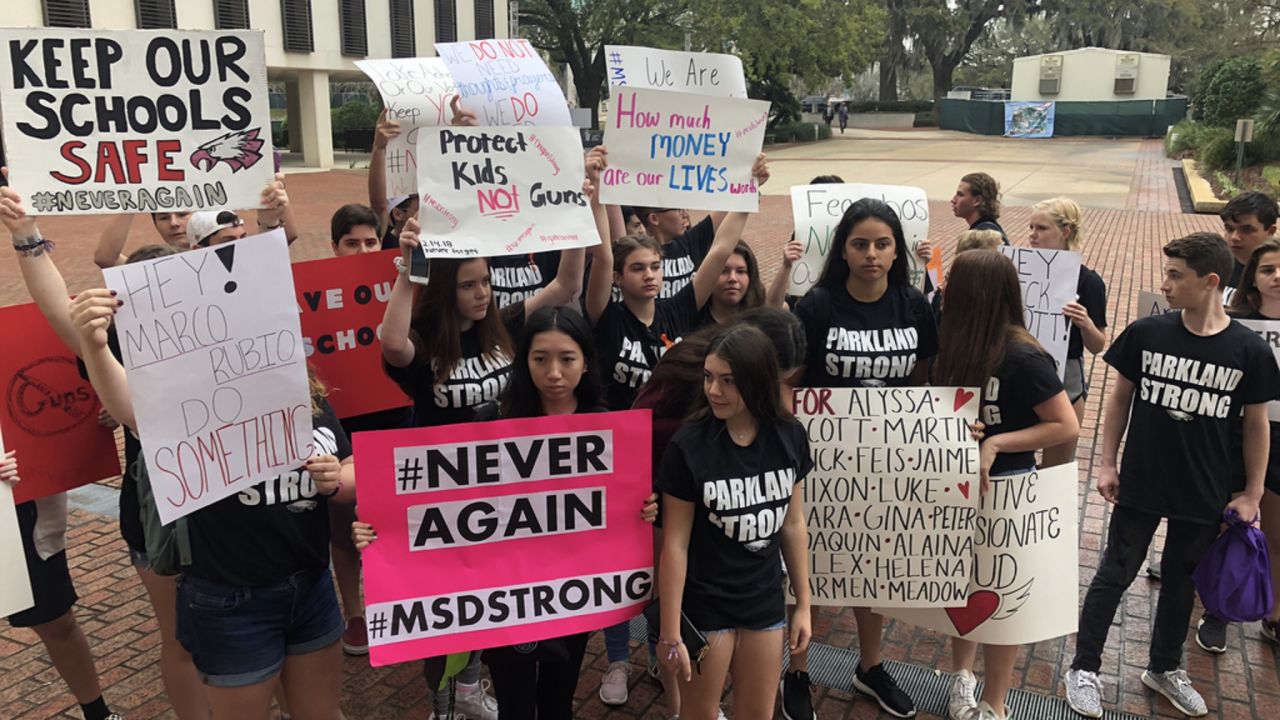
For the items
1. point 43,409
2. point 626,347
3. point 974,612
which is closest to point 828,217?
point 626,347

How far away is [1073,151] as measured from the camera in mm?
39531

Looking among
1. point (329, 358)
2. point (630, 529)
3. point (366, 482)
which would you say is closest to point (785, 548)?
point (630, 529)

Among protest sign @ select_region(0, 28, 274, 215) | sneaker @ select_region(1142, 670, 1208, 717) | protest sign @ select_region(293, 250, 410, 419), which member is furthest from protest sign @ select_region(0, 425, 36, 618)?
sneaker @ select_region(1142, 670, 1208, 717)

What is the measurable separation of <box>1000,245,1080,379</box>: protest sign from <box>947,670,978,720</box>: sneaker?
5.87 ft

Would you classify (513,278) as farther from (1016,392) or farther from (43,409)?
(1016,392)

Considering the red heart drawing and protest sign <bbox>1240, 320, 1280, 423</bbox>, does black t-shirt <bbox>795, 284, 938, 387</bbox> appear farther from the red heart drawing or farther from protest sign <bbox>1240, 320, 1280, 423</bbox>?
protest sign <bbox>1240, 320, 1280, 423</bbox>

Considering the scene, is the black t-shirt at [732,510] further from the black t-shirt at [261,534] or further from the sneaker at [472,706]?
the sneaker at [472,706]

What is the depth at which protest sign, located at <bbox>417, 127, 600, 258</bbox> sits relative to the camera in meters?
4.03

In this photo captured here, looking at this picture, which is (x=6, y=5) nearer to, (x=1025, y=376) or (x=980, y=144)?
(x=1025, y=376)

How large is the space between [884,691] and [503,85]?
361 centimetres

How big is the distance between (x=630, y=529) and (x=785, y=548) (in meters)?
0.57

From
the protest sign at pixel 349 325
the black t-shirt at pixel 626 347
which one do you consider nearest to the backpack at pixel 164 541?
the protest sign at pixel 349 325

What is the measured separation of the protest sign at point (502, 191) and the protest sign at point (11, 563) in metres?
1.78

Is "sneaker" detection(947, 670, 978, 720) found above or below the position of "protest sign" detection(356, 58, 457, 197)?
below
